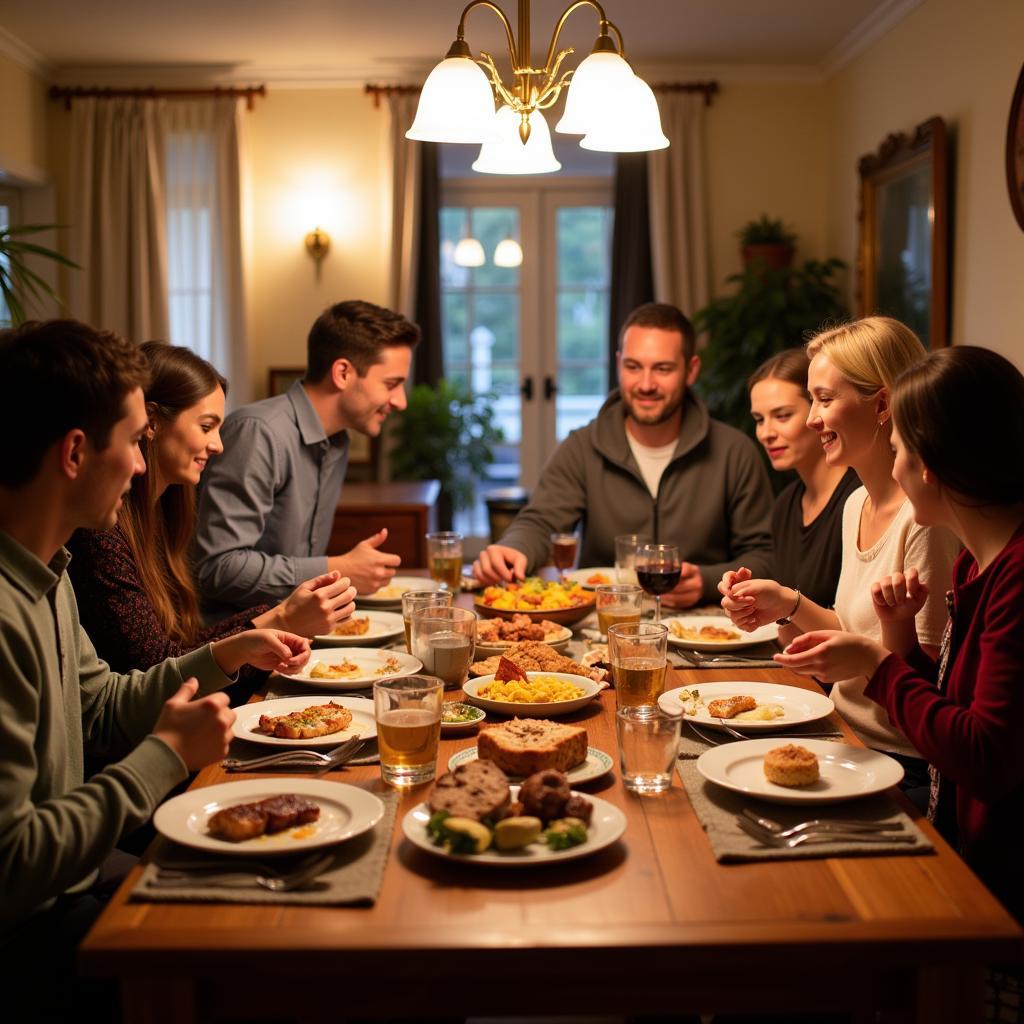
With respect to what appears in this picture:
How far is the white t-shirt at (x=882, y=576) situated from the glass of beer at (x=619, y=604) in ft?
1.28

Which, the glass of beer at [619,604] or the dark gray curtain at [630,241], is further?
the dark gray curtain at [630,241]

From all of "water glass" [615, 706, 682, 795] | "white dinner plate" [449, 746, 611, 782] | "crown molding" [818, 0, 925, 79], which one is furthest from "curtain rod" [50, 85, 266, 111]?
"water glass" [615, 706, 682, 795]

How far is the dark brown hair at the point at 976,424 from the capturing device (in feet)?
5.06

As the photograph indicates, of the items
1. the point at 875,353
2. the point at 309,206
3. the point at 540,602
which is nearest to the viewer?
the point at 875,353

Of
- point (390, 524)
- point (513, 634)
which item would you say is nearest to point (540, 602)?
point (513, 634)

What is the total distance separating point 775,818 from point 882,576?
81cm

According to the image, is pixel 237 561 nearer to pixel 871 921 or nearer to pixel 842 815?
pixel 842 815

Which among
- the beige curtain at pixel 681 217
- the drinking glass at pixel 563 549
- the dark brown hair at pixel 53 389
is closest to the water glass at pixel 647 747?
the dark brown hair at pixel 53 389

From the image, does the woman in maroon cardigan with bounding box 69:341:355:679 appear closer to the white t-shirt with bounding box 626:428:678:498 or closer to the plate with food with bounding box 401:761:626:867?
the plate with food with bounding box 401:761:626:867

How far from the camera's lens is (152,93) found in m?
6.52

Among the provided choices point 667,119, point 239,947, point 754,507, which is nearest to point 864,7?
point 667,119

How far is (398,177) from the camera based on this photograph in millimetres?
6508

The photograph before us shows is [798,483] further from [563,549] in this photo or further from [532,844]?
[532,844]

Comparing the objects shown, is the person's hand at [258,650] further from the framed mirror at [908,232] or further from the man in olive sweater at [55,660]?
the framed mirror at [908,232]
